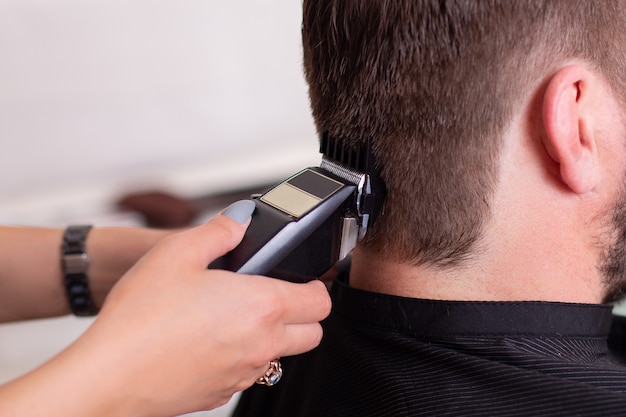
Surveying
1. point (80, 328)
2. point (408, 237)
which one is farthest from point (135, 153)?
point (408, 237)

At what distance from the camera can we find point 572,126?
3.15ft

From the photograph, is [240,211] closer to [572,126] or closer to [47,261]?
[572,126]

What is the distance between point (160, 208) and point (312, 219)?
1784 mm

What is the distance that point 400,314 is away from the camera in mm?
1060

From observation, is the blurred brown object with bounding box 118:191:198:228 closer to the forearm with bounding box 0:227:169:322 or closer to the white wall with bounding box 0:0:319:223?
the white wall with bounding box 0:0:319:223

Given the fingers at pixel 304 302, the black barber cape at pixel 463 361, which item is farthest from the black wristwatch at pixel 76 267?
the fingers at pixel 304 302

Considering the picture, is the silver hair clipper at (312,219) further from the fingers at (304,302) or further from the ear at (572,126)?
the ear at (572,126)

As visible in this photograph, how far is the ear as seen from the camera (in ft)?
3.06

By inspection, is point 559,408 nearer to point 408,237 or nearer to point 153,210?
point 408,237

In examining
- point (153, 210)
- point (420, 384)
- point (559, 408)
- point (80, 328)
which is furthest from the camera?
point (153, 210)

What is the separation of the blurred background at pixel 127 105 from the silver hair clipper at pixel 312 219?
1.66 m

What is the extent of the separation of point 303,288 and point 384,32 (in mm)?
356

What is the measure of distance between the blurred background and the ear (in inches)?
74.5

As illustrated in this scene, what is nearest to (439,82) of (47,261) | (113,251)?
(113,251)
